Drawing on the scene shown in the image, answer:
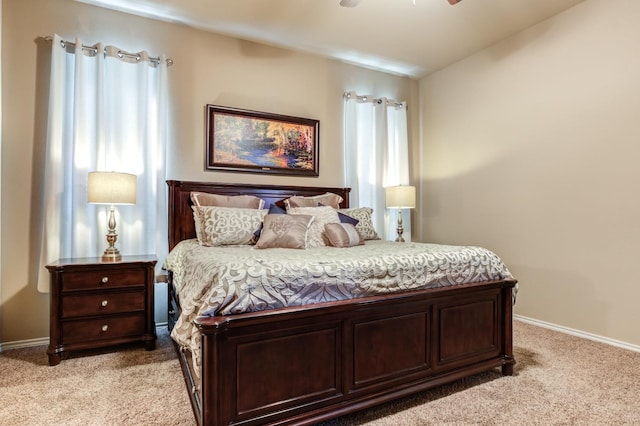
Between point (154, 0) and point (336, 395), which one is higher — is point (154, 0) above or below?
above

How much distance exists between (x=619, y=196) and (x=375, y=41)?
8.52ft

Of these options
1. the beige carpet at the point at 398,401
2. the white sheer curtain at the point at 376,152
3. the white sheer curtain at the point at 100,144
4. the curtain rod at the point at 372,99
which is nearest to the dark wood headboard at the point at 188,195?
the white sheer curtain at the point at 100,144

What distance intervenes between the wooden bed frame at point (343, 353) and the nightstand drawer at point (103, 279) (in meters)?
0.84

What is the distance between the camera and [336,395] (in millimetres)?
1719

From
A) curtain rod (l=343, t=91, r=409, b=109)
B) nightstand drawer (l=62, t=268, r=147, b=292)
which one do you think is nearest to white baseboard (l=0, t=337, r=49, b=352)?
nightstand drawer (l=62, t=268, r=147, b=292)

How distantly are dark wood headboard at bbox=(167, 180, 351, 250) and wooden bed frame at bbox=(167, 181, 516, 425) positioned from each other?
1388mm

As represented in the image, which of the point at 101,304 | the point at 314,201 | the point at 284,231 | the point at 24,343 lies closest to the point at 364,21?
the point at 314,201

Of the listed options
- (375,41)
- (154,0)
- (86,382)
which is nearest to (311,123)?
(375,41)

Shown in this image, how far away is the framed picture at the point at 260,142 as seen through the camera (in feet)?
11.5

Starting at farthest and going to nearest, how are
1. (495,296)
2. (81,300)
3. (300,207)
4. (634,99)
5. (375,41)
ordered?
1. (375,41)
2. (300,207)
3. (634,99)
4. (81,300)
5. (495,296)

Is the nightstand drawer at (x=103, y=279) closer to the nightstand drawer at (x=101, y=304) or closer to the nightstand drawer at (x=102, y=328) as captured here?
the nightstand drawer at (x=101, y=304)

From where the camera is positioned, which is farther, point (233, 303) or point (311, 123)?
point (311, 123)

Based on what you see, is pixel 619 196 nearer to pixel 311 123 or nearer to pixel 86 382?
pixel 311 123

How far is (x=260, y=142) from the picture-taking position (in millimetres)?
3689
